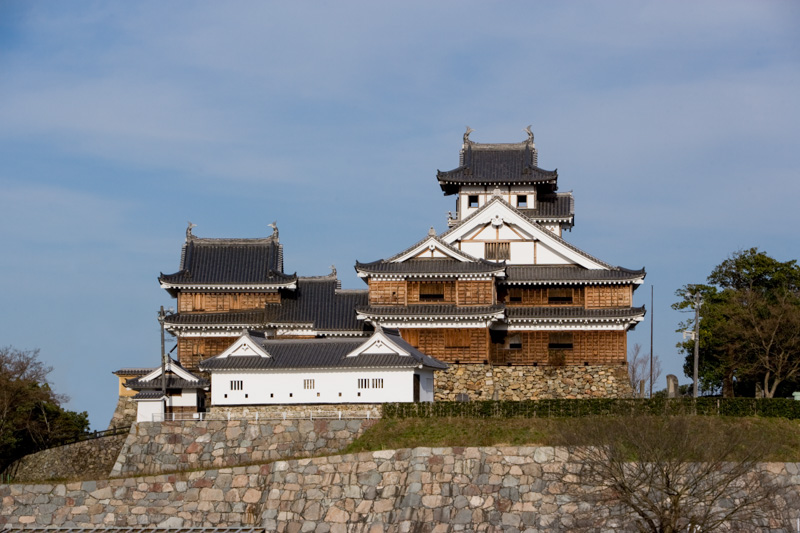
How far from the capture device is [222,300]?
55.4m

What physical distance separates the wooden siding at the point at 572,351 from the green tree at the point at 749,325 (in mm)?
6371

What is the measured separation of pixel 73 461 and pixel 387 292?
610 inches

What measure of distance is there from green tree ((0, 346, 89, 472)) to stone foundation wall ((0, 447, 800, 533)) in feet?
22.7

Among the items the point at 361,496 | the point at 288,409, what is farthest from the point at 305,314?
the point at 361,496

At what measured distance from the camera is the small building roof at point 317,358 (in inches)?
1826

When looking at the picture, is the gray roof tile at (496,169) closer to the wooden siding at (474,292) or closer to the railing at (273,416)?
the wooden siding at (474,292)

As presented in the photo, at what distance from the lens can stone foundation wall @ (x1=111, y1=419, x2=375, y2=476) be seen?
1699 inches

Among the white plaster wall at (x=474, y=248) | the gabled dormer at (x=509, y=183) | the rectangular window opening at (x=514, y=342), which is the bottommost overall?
the rectangular window opening at (x=514, y=342)

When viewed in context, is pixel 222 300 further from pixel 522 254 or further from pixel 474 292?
pixel 522 254

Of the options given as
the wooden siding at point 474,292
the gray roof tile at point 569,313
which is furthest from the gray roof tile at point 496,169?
the wooden siding at point 474,292

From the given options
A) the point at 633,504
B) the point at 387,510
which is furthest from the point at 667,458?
the point at 387,510

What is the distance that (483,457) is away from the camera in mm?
39656

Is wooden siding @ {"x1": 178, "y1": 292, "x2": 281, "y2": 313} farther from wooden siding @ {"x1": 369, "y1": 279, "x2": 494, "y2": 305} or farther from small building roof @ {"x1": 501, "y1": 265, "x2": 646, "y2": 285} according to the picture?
small building roof @ {"x1": 501, "y1": 265, "x2": 646, "y2": 285}

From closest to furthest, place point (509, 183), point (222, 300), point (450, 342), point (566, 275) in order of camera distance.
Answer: point (450, 342) < point (566, 275) < point (222, 300) < point (509, 183)
